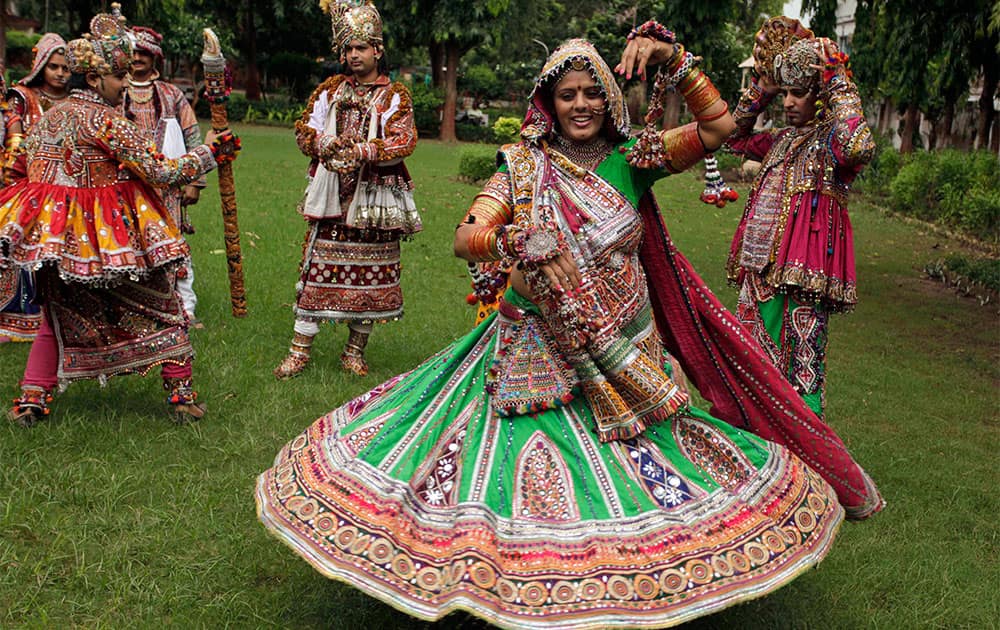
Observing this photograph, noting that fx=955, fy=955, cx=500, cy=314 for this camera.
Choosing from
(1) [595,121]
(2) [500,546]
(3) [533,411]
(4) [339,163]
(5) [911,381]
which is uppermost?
(1) [595,121]

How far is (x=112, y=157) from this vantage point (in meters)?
5.02

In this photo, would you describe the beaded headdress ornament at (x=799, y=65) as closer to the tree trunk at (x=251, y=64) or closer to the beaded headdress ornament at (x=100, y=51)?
the beaded headdress ornament at (x=100, y=51)

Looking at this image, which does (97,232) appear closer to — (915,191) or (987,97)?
(915,191)

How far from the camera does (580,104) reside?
342cm

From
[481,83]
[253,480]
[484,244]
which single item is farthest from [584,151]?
[481,83]

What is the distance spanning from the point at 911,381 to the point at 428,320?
13.3 ft

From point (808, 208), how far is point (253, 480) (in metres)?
3.34

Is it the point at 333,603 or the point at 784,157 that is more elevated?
the point at 784,157

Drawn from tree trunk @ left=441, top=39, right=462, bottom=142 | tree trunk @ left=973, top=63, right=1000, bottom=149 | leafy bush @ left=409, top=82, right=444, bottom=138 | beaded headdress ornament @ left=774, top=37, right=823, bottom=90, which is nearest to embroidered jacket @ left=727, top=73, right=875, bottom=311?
beaded headdress ornament @ left=774, top=37, right=823, bottom=90

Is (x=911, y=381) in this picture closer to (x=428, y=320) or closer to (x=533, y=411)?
(x=428, y=320)

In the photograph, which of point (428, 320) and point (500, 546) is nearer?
point (500, 546)

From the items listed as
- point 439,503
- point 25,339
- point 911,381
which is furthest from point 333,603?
point 911,381

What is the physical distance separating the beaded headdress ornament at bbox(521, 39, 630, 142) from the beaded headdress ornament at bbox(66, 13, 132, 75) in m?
2.53

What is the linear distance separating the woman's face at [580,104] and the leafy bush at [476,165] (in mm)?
15266
